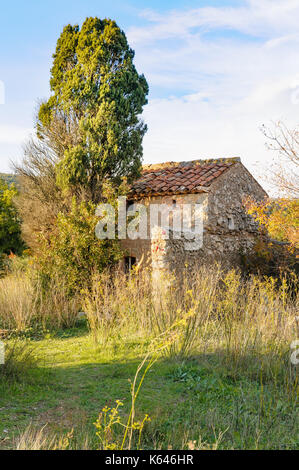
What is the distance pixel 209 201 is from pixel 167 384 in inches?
310

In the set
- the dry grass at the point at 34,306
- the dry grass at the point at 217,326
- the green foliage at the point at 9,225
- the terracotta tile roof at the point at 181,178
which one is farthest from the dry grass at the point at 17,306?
the green foliage at the point at 9,225

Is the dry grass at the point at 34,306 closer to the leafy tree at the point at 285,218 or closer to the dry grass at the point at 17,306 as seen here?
the dry grass at the point at 17,306

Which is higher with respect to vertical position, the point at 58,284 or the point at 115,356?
the point at 58,284

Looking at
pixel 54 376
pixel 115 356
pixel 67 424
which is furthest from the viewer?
pixel 115 356

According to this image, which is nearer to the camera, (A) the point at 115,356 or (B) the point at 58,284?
(A) the point at 115,356

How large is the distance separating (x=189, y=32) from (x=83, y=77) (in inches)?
233

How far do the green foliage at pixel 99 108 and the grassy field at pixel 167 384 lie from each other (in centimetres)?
584

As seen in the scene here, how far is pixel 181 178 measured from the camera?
13.2 metres

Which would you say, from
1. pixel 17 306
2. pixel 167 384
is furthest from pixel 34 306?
pixel 167 384

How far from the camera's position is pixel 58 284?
31.0ft

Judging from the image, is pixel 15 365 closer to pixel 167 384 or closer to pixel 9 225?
pixel 167 384
